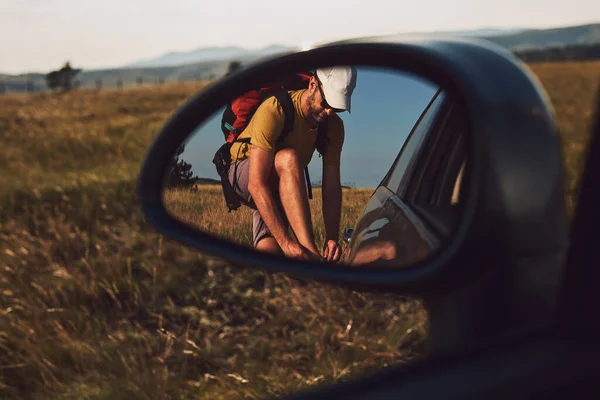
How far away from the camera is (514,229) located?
1283mm

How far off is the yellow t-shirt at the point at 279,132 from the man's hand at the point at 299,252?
219 millimetres

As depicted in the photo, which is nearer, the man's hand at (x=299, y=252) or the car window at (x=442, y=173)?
the car window at (x=442, y=173)

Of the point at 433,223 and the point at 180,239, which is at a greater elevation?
the point at 433,223

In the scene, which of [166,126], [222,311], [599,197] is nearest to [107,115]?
[222,311]

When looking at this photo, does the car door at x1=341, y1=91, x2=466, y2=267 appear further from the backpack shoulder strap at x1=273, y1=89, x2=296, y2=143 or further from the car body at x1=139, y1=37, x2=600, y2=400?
the backpack shoulder strap at x1=273, y1=89, x2=296, y2=143

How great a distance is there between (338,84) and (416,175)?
0.39m

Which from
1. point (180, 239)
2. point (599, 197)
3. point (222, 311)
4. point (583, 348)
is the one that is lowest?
point (222, 311)

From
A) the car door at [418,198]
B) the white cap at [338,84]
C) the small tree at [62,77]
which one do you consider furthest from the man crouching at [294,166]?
the small tree at [62,77]

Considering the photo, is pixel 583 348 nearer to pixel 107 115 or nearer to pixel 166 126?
pixel 166 126

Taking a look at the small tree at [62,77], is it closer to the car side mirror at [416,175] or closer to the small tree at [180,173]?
the small tree at [180,173]

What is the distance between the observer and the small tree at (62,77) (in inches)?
2272

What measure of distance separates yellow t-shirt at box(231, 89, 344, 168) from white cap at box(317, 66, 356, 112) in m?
0.04

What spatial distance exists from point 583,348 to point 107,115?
2110cm

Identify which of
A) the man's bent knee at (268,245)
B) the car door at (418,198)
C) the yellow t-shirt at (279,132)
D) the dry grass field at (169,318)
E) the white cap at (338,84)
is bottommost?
the dry grass field at (169,318)
